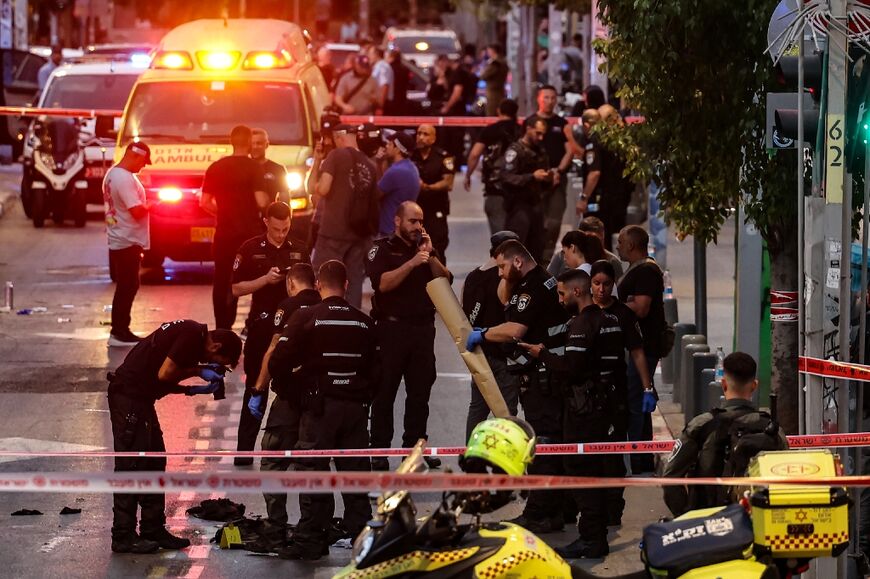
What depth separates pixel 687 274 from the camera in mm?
21234

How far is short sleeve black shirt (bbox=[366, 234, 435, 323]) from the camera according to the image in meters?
11.5

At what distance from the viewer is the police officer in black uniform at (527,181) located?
17547mm

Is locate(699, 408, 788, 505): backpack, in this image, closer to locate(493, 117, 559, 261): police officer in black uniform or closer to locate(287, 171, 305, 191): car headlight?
locate(493, 117, 559, 261): police officer in black uniform

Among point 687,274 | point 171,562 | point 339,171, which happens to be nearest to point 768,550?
point 171,562

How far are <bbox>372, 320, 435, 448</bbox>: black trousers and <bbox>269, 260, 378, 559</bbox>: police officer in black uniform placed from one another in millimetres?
1332

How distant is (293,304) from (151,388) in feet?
3.45

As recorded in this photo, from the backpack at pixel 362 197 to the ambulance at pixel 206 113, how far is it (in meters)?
2.45

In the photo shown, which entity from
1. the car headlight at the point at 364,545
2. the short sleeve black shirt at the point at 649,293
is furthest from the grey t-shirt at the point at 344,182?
the car headlight at the point at 364,545

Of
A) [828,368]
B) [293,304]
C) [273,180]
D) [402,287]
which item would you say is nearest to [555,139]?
[273,180]

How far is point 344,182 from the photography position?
15344mm

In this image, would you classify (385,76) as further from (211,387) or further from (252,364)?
(211,387)

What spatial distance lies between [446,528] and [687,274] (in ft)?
48.0

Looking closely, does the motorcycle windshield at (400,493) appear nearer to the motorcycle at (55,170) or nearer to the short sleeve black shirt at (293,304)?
the short sleeve black shirt at (293,304)

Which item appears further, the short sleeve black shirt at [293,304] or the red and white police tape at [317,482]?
the short sleeve black shirt at [293,304]
